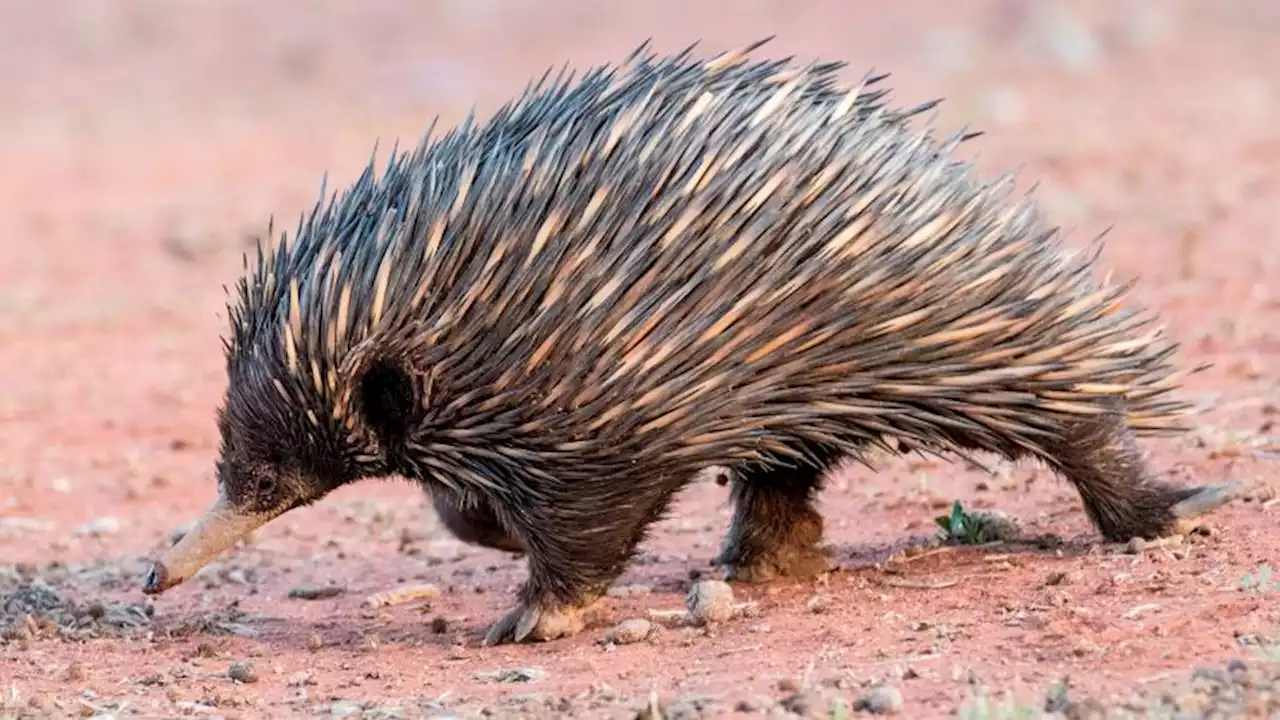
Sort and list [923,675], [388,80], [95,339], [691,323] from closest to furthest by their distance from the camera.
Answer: [923,675]
[691,323]
[95,339]
[388,80]

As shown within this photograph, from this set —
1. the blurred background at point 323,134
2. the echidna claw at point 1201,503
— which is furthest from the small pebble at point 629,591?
the blurred background at point 323,134

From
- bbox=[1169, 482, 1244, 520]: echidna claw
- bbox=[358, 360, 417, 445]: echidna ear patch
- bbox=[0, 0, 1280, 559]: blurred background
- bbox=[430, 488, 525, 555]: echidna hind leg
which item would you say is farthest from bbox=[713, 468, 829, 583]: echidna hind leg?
bbox=[0, 0, 1280, 559]: blurred background

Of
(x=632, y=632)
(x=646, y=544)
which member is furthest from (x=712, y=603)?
(x=646, y=544)

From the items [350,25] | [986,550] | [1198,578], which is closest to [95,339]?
[986,550]

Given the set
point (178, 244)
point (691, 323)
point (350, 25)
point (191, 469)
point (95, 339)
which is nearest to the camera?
point (691, 323)

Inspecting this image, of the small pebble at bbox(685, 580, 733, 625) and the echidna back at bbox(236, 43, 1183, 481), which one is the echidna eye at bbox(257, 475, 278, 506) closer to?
the echidna back at bbox(236, 43, 1183, 481)

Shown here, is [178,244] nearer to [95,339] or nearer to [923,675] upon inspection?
[95,339]
